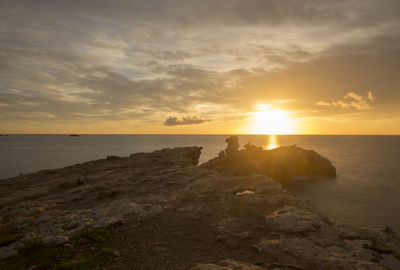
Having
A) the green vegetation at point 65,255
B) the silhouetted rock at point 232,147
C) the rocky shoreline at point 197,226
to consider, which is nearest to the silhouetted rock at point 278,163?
the silhouetted rock at point 232,147

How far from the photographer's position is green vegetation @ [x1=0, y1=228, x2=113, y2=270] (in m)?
12.8

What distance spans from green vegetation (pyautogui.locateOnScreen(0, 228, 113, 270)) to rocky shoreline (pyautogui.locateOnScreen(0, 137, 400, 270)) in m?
0.25

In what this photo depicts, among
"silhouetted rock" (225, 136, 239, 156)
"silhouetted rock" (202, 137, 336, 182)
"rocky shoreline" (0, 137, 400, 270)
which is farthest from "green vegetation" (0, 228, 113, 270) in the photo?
"silhouetted rock" (225, 136, 239, 156)

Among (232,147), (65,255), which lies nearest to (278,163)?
(232,147)

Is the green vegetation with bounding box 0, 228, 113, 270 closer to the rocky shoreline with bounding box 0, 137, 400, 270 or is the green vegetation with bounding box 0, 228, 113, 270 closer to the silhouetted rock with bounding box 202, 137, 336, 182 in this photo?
the rocky shoreline with bounding box 0, 137, 400, 270

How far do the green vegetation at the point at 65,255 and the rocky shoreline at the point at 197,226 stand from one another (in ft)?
0.82

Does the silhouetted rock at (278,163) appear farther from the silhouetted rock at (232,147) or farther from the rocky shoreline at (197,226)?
the rocky shoreline at (197,226)

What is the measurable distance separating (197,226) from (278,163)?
6723cm

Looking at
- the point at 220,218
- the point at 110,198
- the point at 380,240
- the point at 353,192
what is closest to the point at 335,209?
the point at 353,192

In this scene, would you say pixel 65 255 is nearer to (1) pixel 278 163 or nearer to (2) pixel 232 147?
(2) pixel 232 147

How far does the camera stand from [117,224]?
718 inches

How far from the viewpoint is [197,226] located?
18.7m

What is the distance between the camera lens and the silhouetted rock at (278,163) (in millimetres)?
73812

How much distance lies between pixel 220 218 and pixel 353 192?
61093 millimetres
